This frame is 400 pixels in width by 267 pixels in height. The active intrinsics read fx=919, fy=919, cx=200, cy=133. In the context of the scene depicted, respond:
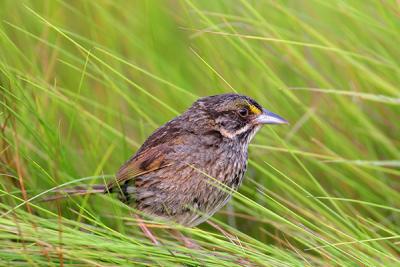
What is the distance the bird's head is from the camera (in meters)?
4.72

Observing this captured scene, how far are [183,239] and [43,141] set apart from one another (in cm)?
87

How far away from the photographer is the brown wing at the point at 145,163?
4.56m

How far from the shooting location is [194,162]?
14.8 feet

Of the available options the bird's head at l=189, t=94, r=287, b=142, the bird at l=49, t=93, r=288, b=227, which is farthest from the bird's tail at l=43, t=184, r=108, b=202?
the bird's head at l=189, t=94, r=287, b=142

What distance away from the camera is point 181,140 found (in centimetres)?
462

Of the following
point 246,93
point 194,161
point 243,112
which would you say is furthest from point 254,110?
point 246,93

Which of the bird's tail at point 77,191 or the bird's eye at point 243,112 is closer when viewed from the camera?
the bird's tail at point 77,191

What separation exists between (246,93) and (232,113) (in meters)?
0.80

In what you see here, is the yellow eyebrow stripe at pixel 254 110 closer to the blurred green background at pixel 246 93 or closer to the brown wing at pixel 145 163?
the blurred green background at pixel 246 93

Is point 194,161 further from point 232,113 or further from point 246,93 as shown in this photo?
point 246,93

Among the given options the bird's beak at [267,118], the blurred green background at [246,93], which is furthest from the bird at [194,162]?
the blurred green background at [246,93]

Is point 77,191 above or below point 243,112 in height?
below

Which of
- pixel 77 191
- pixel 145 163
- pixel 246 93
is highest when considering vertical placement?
pixel 246 93

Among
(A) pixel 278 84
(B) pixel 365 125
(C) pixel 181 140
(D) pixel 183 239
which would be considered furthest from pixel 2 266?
(B) pixel 365 125
